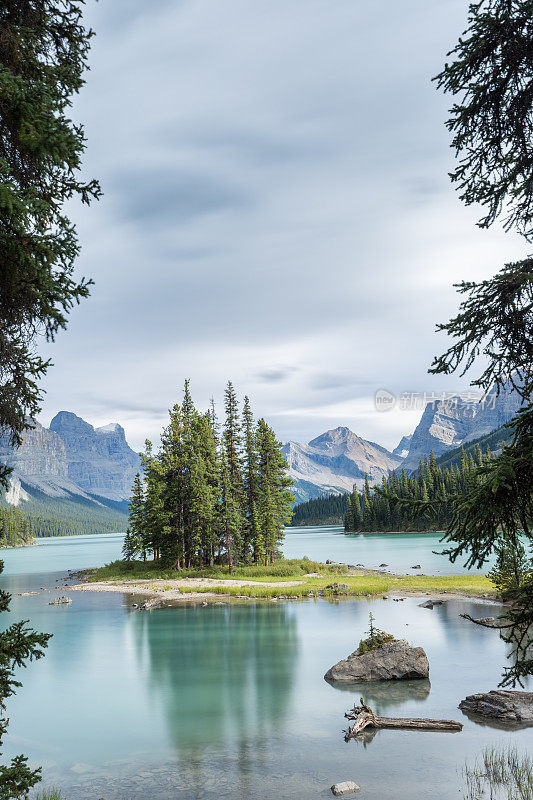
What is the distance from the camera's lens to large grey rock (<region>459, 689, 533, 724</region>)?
643 inches

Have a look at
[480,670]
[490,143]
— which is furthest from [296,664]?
[490,143]

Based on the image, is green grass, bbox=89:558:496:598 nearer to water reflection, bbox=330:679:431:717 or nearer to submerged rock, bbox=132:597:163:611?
submerged rock, bbox=132:597:163:611

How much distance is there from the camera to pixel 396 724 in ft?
54.3

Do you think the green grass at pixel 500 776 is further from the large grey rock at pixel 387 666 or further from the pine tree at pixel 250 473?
the pine tree at pixel 250 473

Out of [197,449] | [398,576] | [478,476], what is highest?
[197,449]

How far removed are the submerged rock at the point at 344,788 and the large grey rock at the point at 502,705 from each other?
6.00m

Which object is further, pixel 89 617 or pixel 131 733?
pixel 89 617

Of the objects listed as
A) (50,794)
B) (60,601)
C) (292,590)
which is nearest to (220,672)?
(50,794)

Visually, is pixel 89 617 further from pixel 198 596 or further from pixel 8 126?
pixel 8 126

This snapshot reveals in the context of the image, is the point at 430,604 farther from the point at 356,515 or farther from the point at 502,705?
the point at 356,515

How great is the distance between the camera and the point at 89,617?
39.4 meters

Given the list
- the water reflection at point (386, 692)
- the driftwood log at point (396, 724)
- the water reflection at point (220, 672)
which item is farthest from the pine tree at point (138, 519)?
the driftwood log at point (396, 724)

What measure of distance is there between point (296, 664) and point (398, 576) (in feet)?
101

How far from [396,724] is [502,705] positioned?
3.25 metres
